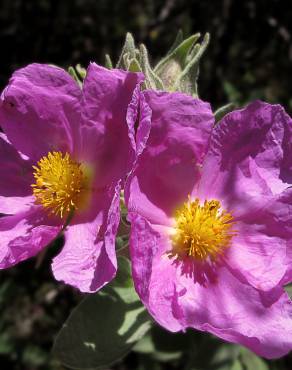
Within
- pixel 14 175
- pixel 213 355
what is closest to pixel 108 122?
pixel 14 175

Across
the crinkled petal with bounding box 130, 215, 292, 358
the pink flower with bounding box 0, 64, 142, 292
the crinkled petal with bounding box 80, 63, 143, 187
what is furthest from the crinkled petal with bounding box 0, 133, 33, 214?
the crinkled petal with bounding box 130, 215, 292, 358

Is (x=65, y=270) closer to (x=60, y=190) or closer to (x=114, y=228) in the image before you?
(x=114, y=228)

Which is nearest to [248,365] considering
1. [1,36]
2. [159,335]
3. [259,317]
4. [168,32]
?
[159,335]

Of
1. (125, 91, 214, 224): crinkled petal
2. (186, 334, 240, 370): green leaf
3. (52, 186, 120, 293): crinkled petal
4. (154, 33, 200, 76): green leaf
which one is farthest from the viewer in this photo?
(186, 334, 240, 370): green leaf

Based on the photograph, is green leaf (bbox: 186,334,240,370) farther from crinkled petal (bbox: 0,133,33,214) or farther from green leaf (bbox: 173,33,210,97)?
green leaf (bbox: 173,33,210,97)

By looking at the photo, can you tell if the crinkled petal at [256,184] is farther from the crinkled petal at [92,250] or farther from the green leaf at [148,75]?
the crinkled petal at [92,250]
